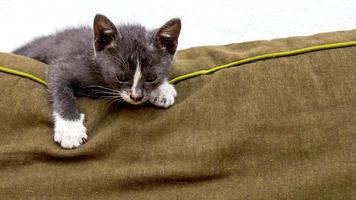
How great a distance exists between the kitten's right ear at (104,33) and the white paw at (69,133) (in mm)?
329

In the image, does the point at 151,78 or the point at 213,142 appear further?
the point at 151,78

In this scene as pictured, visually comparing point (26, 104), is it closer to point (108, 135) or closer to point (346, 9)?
point (108, 135)

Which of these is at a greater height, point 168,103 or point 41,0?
point 41,0

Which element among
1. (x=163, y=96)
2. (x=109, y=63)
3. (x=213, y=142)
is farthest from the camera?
(x=109, y=63)

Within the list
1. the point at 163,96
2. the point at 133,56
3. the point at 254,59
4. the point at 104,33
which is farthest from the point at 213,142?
the point at 104,33

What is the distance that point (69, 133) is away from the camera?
1.40 meters

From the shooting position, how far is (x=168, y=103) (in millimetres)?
1525

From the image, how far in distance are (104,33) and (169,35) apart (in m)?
0.25

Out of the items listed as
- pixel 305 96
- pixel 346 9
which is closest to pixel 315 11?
pixel 346 9

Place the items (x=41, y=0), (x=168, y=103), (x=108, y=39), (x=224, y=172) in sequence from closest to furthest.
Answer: (x=224, y=172) < (x=168, y=103) < (x=108, y=39) < (x=41, y=0)

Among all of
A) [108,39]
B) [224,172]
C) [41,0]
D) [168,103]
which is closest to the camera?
[224,172]

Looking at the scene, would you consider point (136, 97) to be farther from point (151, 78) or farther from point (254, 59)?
point (254, 59)

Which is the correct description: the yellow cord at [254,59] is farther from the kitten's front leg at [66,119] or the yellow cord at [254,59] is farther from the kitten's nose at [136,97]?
the kitten's nose at [136,97]

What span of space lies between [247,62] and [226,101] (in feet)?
0.60
